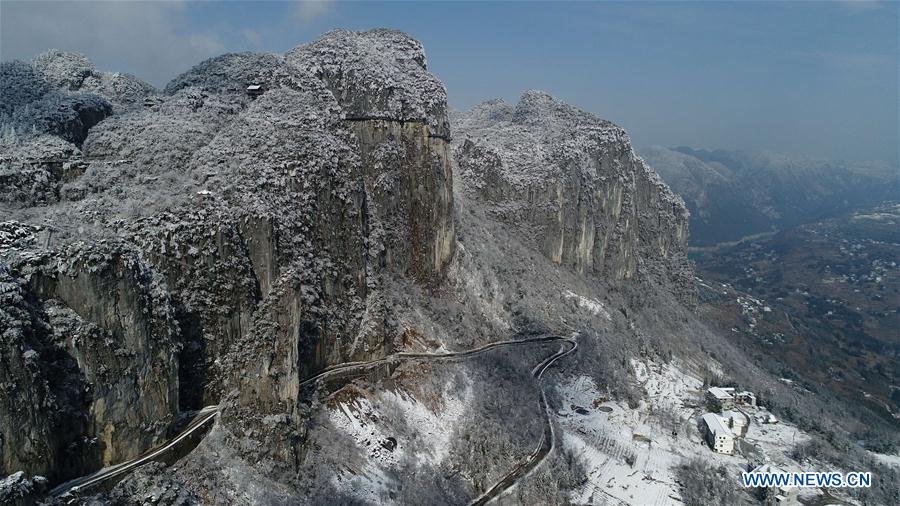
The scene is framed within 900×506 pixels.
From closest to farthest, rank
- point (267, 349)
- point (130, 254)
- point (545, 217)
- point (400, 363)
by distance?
1. point (130, 254)
2. point (267, 349)
3. point (400, 363)
4. point (545, 217)

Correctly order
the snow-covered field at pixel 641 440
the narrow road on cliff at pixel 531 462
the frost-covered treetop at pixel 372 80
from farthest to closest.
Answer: the frost-covered treetop at pixel 372 80, the snow-covered field at pixel 641 440, the narrow road on cliff at pixel 531 462

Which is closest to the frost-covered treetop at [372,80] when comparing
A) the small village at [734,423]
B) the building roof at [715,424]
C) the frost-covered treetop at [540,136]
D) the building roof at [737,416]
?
the frost-covered treetop at [540,136]

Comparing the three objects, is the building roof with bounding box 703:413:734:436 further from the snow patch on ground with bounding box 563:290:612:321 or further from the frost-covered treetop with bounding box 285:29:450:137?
the frost-covered treetop with bounding box 285:29:450:137

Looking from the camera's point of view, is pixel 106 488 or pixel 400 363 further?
pixel 400 363

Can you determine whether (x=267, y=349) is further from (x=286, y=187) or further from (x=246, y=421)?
(x=286, y=187)

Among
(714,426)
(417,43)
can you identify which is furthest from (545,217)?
(714,426)

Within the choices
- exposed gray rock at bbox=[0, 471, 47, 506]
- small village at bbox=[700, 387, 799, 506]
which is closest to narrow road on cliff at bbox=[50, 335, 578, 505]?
exposed gray rock at bbox=[0, 471, 47, 506]

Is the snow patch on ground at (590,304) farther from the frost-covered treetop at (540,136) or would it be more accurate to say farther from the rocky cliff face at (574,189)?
the frost-covered treetop at (540,136)
